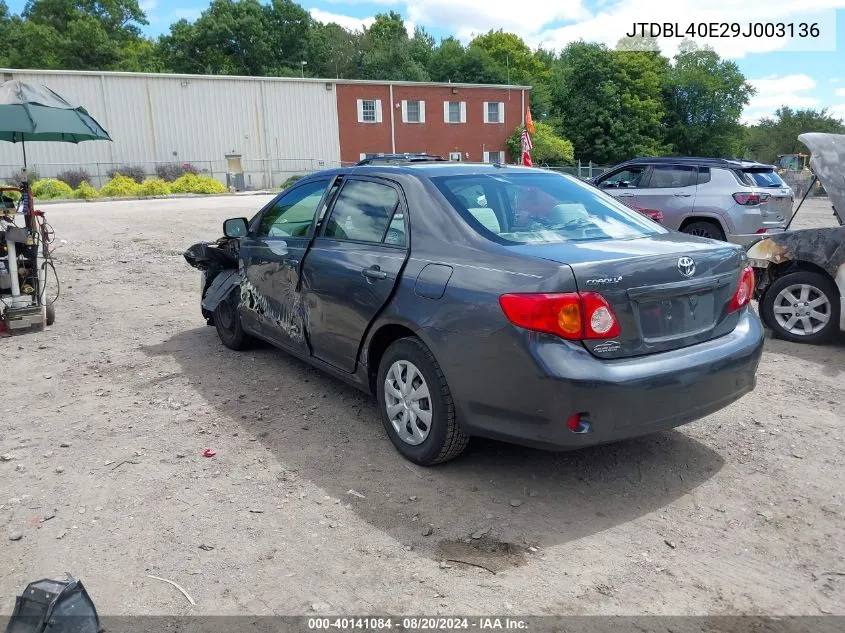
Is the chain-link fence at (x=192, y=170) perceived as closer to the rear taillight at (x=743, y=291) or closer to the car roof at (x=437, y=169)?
the car roof at (x=437, y=169)

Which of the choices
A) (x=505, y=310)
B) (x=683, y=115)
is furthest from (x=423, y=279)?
(x=683, y=115)

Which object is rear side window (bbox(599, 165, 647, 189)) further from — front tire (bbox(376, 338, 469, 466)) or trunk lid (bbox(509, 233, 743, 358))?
front tire (bbox(376, 338, 469, 466))

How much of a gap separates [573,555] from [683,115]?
6244cm

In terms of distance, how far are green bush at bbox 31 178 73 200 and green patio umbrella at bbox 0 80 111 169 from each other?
24.2 meters

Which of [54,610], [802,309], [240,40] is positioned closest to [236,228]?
[54,610]

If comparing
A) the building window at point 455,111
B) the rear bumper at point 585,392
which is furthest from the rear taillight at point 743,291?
the building window at point 455,111

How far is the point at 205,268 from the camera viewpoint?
672 centimetres

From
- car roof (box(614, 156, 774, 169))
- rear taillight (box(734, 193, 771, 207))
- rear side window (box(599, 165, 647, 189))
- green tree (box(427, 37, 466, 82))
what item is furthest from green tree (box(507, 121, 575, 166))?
rear taillight (box(734, 193, 771, 207))

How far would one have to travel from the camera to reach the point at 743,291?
3916 millimetres

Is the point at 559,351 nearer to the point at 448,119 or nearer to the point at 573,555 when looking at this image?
the point at 573,555

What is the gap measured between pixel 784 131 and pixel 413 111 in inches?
1711

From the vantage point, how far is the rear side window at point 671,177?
36.4 ft

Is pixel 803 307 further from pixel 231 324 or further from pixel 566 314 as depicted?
pixel 231 324

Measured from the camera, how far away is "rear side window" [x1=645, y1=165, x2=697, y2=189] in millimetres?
11086
